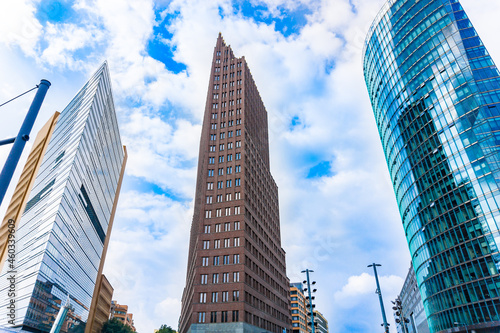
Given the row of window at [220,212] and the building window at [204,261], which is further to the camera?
the row of window at [220,212]

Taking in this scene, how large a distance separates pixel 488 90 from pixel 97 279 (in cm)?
12728

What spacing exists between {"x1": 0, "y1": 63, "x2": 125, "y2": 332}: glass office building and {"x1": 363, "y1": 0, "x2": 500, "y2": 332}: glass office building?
72.0 metres

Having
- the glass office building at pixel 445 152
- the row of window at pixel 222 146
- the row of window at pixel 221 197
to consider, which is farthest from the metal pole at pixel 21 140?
the row of window at pixel 222 146

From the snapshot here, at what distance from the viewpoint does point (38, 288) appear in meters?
56.8

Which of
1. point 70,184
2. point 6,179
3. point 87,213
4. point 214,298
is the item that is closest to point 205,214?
point 214,298

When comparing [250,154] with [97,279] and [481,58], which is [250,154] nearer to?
[481,58]

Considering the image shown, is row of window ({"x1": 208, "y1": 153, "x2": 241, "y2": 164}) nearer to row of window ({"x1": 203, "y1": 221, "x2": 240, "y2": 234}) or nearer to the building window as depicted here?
row of window ({"x1": 203, "y1": 221, "x2": 240, "y2": 234})

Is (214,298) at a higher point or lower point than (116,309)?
lower

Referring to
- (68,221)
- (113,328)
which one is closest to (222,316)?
(68,221)

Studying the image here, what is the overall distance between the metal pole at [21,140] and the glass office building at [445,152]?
65045 millimetres

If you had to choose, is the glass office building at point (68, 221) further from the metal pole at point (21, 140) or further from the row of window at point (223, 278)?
the metal pole at point (21, 140)

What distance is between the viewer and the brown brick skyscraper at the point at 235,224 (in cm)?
6581

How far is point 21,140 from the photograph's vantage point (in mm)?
8828

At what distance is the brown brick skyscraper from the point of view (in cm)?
6581
